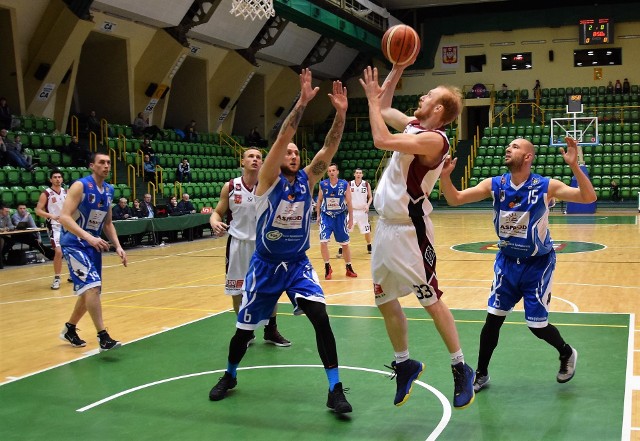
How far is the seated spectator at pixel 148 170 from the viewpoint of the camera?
22.0m

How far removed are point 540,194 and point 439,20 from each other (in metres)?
32.4

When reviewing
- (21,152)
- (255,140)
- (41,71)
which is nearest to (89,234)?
(21,152)

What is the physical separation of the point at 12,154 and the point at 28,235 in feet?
11.3

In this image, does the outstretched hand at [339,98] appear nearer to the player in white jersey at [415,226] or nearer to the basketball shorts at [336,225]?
the player in white jersey at [415,226]

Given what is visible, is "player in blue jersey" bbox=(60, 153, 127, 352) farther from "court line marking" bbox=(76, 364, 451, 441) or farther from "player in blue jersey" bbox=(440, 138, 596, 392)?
"player in blue jersey" bbox=(440, 138, 596, 392)

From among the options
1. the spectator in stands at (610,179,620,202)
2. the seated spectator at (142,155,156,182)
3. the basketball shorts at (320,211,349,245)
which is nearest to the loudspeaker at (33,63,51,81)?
the seated spectator at (142,155,156,182)

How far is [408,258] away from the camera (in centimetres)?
461

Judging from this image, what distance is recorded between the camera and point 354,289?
10.6 m

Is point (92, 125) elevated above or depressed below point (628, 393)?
above

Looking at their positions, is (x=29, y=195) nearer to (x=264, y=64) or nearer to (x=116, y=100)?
(x=116, y=100)

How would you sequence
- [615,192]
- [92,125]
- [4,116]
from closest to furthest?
[4,116] → [92,125] → [615,192]

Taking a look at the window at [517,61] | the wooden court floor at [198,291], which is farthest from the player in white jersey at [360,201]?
the window at [517,61]

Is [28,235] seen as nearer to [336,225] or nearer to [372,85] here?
[336,225]

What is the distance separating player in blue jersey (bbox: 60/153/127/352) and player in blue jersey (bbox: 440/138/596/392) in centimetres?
341
